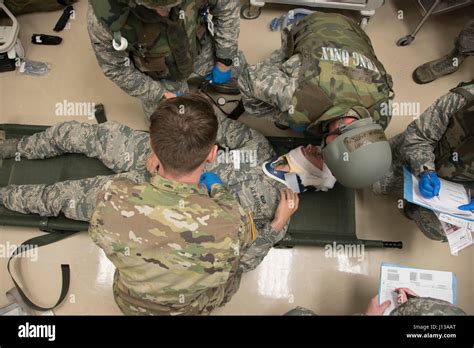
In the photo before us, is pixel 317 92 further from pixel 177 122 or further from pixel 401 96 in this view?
pixel 401 96

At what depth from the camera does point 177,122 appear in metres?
1.45

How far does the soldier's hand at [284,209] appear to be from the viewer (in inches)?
83.0

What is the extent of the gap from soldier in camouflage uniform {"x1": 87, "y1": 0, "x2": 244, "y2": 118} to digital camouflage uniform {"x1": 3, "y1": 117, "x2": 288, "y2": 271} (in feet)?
0.98

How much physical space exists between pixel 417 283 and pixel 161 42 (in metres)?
1.75

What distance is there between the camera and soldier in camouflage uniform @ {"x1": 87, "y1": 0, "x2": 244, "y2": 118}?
1.76 meters

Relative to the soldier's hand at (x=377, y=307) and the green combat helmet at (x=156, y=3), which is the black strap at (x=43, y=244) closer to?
the green combat helmet at (x=156, y=3)

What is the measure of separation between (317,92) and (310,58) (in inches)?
6.5

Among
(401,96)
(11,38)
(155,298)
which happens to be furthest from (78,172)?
(401,96)

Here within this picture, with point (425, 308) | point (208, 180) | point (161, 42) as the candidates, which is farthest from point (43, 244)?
point (425, 308)

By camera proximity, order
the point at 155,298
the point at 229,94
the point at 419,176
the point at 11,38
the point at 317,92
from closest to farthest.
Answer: the point at 155,298, the point at 317,92, the point at 419,176, the point at 11,38, the point at 229,94

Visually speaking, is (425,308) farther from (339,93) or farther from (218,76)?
(218,76)

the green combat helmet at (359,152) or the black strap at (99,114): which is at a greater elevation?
the black strap at (99,114)

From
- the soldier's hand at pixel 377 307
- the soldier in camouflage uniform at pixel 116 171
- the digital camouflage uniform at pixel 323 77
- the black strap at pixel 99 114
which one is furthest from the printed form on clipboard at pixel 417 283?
the black strap at pixel 99 114

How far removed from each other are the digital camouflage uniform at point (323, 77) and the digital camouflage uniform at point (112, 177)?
0.36 m
